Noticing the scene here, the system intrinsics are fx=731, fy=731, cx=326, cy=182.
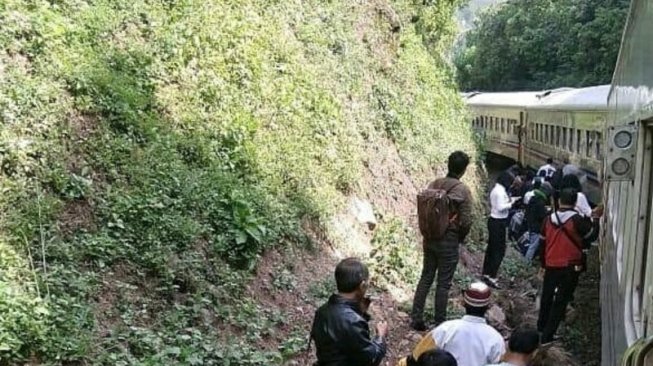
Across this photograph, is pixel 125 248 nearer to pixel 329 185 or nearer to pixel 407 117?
pixel 329 185

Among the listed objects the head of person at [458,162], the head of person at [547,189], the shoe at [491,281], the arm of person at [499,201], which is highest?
the head of person at [458,162]

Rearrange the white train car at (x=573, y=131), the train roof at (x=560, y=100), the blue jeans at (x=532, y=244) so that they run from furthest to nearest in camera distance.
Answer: the train roof at (x=560, y=100) → the white train car at (x=573, y=131) → the blue jeans at (x=532, y=244)

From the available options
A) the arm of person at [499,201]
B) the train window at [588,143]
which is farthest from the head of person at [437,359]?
the train window at [588,143]

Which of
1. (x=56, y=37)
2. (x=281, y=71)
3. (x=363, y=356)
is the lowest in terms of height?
(x=363, y=356)

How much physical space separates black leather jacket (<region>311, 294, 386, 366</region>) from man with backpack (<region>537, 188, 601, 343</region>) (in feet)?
11.0

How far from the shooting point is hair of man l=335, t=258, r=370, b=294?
352 centimetres

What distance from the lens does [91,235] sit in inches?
212

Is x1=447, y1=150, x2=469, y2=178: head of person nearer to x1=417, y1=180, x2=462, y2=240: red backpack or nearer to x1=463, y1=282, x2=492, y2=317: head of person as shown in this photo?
x1=417, y1=180, x2=462, y2=240: red backpack

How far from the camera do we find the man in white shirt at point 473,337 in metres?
3.58

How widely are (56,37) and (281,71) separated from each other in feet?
10.4

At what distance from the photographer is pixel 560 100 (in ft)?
49.6

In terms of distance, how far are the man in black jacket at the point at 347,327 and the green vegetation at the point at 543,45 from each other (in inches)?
1172

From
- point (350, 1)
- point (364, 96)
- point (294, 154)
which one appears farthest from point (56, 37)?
point (350, 1)

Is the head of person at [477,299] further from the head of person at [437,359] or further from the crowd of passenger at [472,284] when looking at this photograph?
the head of person at [437,359]
